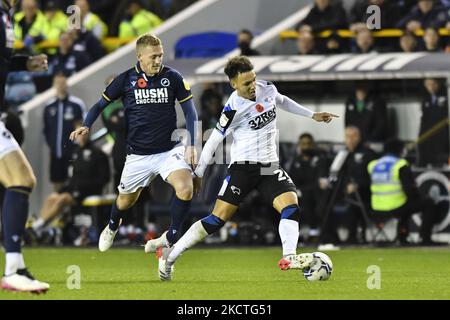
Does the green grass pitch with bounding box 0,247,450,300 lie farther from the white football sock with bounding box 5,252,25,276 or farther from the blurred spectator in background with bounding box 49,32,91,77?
the blurred spectator in background with bounding box 49,32,91,77

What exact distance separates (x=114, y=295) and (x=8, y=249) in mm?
1301

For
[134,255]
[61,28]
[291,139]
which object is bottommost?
[134,255]

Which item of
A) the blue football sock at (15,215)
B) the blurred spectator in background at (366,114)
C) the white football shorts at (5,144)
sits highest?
the blurred spectator in background at (366,114)

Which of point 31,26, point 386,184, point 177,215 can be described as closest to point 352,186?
point 386,184

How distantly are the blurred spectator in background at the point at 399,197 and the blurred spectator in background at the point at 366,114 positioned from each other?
0.66 meters

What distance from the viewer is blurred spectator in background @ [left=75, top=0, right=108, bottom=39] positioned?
25047mm

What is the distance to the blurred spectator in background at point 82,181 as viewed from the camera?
2209cm

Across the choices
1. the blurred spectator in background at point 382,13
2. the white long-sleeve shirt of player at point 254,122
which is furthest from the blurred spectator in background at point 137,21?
the white long-sleeve shirt of player at point 254,122

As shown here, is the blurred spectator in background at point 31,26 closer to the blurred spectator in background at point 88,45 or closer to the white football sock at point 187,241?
the blurred spectator in background at point 88,45

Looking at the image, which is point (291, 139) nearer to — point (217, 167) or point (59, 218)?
point (217, 167)

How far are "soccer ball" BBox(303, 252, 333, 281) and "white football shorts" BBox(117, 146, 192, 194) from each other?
7.24 ft

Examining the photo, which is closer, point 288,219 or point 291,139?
point 288,219

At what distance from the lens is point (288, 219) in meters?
13.1
